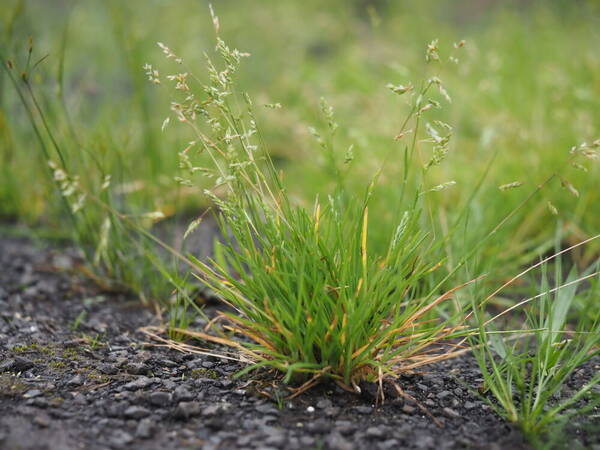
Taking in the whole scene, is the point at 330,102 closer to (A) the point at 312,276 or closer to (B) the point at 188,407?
(A) the point at 312,276

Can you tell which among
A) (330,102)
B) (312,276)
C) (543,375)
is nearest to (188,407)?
(312,276)

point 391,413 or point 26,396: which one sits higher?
point 26,396

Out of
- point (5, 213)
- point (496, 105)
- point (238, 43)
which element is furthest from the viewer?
point (238, 43)

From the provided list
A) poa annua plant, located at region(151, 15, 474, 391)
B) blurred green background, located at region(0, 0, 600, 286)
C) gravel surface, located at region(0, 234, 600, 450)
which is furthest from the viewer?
blurred green background, located at region(0, 0, 600, 286)

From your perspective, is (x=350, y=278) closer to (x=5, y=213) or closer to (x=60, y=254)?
(x=60, y=254)

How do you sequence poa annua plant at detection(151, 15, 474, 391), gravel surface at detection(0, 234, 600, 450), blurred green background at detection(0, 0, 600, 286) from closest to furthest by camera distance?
gravel surface at detection(0, 234, 600, 450) < poa annua plant at detection(151, 15, 474, 391) < blurred green background at detection(0, 0, 600, 286)

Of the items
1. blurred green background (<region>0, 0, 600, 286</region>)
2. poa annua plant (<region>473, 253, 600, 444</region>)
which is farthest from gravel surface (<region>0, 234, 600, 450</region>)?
blurred green background (<region>0, 0, 600, 286</region>)

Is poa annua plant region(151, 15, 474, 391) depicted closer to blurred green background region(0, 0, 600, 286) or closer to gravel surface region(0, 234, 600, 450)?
gravel surface region(0, 234, 600, 450)

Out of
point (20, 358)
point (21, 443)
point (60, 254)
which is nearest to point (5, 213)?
point (60, 254)
